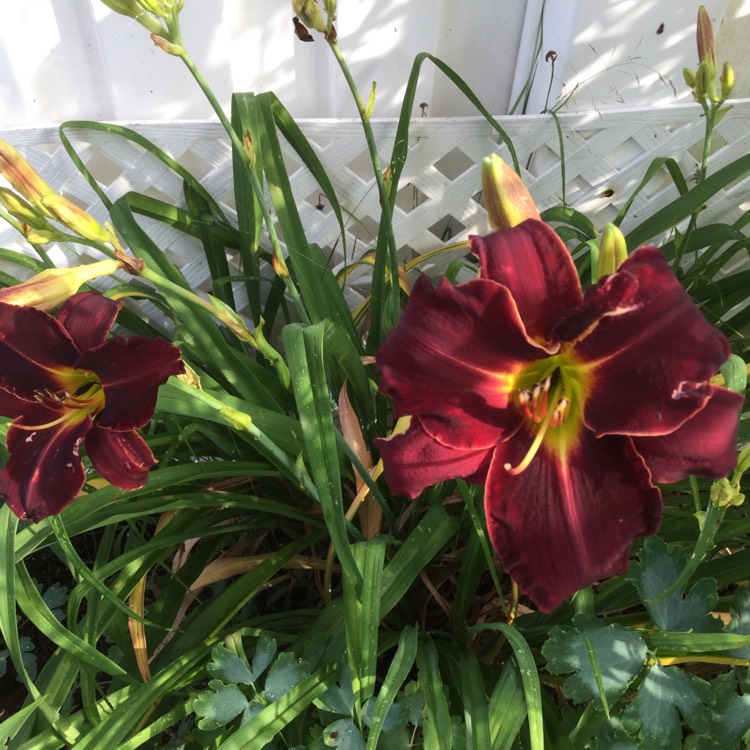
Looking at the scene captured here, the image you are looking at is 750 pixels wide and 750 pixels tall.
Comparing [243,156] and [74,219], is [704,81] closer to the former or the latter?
[243,156]

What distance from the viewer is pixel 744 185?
1.37m

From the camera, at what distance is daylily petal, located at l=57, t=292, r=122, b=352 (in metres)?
0.72

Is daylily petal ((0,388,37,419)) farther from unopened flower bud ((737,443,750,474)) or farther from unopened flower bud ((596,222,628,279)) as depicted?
unopened flower bud ((737,443,750,474))

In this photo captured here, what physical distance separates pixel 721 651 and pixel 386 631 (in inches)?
20.4

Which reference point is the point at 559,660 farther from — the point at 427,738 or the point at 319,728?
the point at 319,728

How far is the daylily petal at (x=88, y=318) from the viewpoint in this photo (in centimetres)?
72

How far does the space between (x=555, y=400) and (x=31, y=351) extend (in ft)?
2.01

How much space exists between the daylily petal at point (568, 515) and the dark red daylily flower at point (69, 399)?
0.38 meters

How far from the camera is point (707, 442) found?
575mm

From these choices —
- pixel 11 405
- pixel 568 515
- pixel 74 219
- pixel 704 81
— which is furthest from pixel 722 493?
pixel 11 405

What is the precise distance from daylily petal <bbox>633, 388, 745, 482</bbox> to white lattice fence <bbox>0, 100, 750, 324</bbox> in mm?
893

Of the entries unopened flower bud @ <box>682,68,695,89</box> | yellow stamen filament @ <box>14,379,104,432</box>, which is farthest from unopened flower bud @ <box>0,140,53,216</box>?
unopened flower bud @ <box>682,68,695,89</box>

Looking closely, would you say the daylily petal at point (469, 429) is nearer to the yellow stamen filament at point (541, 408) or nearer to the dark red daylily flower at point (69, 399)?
the yellow stamen filament at point (541, 408)

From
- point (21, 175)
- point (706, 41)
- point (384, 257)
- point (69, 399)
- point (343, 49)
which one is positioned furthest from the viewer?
point (343, 49)
